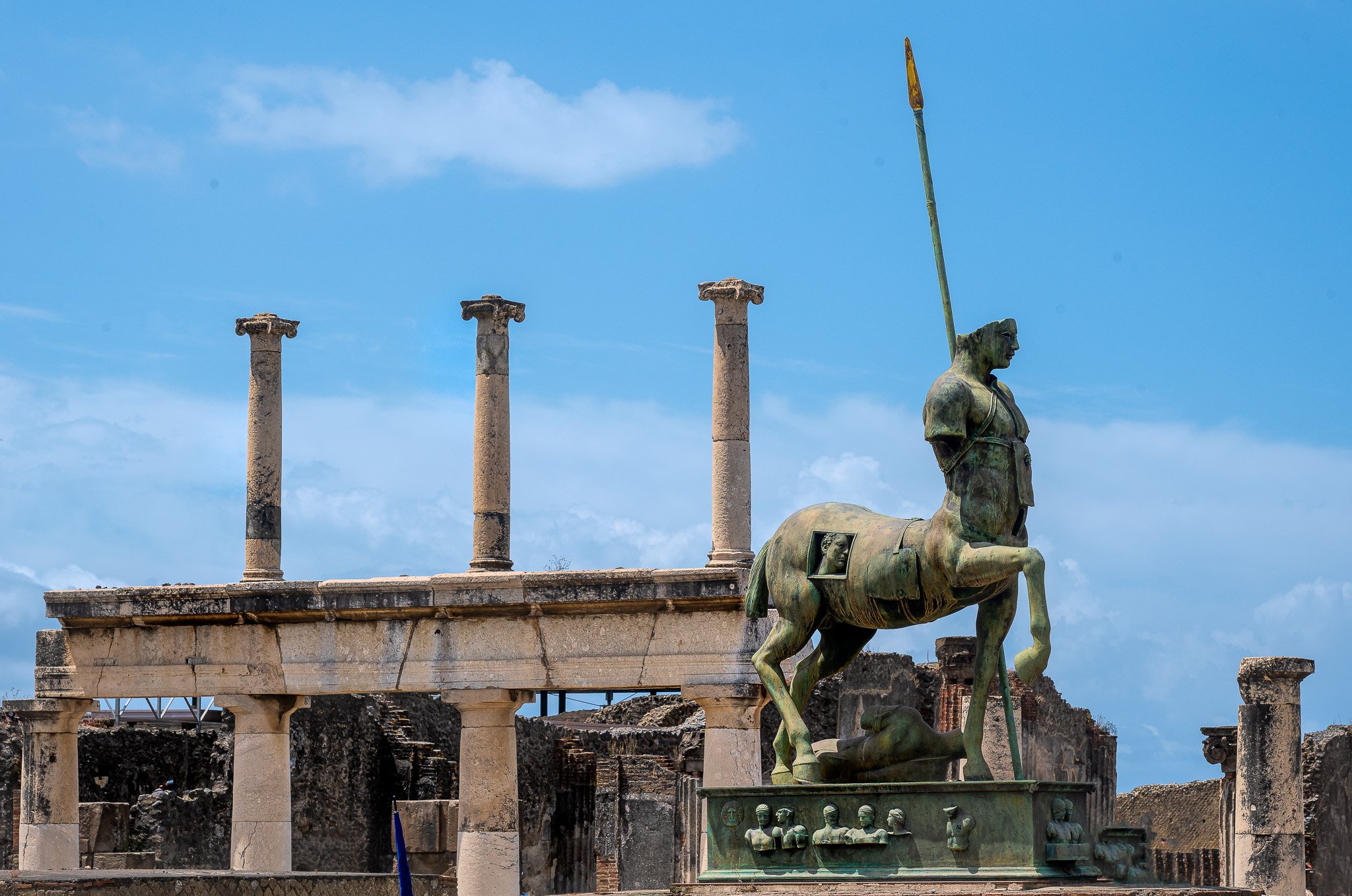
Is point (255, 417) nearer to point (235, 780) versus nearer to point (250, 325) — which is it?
point (250, 325)

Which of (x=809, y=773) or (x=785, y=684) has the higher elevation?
(x=785, y=684)

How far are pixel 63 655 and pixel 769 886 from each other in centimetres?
1396

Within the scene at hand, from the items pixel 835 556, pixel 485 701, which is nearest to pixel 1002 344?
pixel 835 556

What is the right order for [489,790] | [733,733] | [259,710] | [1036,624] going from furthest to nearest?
1. [259,710]
2. [489,790]
3. [733,733]
4. [1036,624]

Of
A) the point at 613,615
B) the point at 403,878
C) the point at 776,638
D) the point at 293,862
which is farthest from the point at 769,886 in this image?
the point at 293,862

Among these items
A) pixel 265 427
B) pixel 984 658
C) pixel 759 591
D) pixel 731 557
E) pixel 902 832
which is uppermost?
pixel 265 427

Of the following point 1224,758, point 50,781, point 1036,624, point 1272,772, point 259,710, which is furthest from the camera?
point 1224,758

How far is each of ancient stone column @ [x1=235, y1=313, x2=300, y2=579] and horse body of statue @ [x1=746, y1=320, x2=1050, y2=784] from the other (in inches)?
507

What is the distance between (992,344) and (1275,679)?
38.0ft

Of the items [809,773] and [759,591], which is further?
[759,591]

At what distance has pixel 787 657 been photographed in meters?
10.1

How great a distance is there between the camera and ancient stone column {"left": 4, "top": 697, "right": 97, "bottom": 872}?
21703 mm

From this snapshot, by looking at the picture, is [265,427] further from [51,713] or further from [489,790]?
[489,790]

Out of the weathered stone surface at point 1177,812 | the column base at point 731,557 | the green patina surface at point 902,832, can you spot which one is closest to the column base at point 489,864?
the column base at point 731,557
